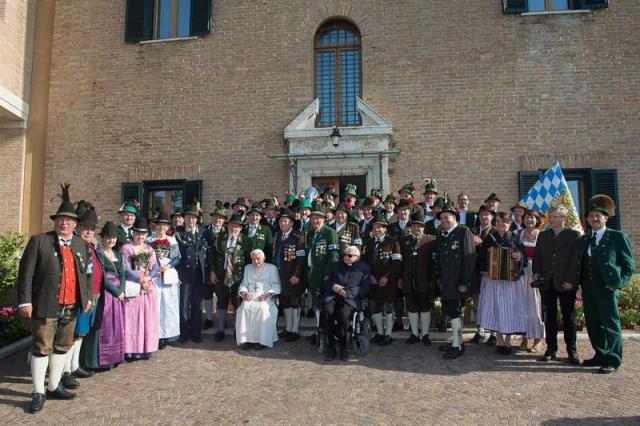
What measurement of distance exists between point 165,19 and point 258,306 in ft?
30.0

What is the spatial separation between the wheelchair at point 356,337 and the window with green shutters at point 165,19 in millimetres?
8832

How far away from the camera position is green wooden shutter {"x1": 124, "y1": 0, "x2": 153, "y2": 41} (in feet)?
41.1

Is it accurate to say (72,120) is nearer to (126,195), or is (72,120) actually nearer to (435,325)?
(126,195)

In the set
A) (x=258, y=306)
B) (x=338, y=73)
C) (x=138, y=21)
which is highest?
(x=138, y=21)

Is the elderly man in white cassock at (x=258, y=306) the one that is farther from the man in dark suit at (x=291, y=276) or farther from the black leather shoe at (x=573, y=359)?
the black leather shoe at (x=573, y=359)

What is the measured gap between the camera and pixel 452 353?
6.25m

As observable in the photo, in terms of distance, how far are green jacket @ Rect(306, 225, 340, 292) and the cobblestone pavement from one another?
103 cm

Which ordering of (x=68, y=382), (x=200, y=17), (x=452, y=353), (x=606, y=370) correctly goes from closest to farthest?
(x=68, y=382) → (x=606, y=370) → (x=452, y=353) → (x=200, y=17)

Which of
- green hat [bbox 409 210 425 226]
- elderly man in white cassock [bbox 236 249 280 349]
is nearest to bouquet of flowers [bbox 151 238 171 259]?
elderly man in white cassock [bbox 236 249 280 349]

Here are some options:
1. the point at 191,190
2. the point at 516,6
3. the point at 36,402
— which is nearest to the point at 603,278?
the point at 36,402

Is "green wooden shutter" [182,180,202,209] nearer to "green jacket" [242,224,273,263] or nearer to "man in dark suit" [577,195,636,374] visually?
"green jacket" [242,224,273,263]

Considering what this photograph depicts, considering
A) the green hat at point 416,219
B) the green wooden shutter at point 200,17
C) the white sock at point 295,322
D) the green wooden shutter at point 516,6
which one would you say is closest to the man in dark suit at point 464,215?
the green hat at point 416,219

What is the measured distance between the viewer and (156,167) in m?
12.1

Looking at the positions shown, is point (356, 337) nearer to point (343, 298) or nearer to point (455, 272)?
point (343, 298)
